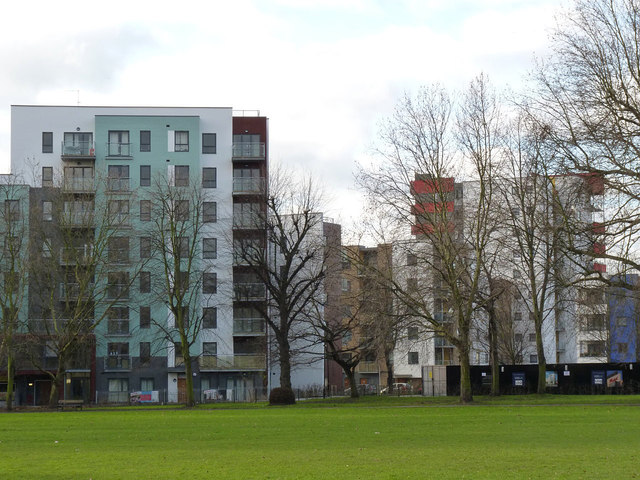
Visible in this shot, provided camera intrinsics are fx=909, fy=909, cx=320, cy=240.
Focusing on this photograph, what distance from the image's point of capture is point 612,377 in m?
59.7

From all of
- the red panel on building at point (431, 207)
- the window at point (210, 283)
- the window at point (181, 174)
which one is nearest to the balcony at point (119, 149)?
the window at point (181, 174)

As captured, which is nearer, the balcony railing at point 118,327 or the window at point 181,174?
the balcony railing at point 118,327

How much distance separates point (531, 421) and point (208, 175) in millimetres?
55211

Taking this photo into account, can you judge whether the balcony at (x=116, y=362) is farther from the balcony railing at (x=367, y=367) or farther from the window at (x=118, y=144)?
the balcony railing at (x=367, y=367)

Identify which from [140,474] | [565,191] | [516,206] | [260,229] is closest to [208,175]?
[260,229]

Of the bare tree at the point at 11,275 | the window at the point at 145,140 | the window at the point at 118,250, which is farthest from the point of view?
the window at the point at 145,140

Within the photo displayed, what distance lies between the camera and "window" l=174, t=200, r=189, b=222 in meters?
63.3

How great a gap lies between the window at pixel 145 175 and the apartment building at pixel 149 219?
0.09 m

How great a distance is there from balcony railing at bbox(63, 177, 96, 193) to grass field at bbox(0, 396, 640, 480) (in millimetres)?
30836

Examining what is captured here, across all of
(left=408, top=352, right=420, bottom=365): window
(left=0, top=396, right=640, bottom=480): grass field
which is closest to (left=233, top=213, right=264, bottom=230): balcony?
(left=0, top=396, right=640, bottom=480): grass field

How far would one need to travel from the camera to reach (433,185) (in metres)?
51.6

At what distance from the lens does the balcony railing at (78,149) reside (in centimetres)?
8024

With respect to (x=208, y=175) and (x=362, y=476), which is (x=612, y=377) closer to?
(x=208, y=175)

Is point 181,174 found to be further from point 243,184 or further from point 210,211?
point 243,184
